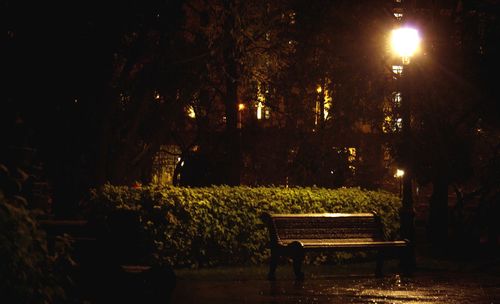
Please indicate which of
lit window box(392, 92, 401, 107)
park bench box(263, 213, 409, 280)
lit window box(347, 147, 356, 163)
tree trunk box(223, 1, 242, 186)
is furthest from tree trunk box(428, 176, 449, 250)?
lit window box(347, 147, 356, 163)

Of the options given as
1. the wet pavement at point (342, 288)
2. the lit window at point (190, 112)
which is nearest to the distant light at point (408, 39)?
the wet pavement at point (342, 288)

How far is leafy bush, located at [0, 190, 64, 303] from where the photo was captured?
5.72m

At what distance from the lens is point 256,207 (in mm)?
16719

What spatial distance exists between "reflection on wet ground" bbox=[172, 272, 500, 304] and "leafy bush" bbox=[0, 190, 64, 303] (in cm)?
556

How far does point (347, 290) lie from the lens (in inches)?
510

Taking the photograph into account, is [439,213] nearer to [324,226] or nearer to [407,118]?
[407,118]

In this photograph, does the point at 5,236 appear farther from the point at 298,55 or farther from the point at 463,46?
the point at 298,55

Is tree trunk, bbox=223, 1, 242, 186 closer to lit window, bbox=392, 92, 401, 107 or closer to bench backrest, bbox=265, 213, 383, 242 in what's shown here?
lit window, bbox=392, 92, 401, 107

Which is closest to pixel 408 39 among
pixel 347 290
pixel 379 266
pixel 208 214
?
pixel 379 266

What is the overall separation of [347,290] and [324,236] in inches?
103

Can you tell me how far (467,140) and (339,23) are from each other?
481cm

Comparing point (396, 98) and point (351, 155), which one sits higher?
point (396, 98)

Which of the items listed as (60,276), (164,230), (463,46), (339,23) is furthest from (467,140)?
(60,276)

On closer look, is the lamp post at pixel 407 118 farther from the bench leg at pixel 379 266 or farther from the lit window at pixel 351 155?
the lit window at pixel 351 155
